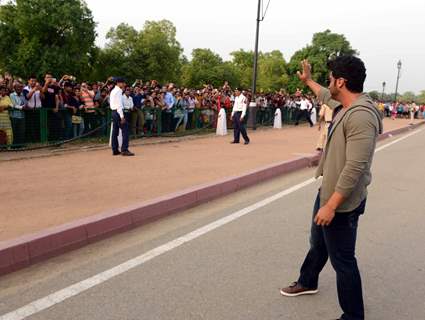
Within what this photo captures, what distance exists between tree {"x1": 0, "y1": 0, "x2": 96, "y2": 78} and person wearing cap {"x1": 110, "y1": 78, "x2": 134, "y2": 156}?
137 feet

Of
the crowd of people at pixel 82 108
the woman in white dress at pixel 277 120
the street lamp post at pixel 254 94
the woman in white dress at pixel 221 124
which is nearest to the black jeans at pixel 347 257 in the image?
the crowd of people at pixel 82 108

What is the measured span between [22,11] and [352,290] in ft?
183

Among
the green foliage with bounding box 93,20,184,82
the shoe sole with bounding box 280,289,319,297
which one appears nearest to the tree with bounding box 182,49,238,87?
the green foliage with bounding box 93,20,184,82

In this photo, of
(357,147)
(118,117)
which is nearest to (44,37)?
(118,117)

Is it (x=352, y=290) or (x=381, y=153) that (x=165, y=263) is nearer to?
(x=352, y=290)

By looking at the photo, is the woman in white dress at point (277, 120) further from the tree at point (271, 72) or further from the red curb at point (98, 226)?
the tree at point (271, 72)

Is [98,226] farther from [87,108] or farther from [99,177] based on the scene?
[87,108]

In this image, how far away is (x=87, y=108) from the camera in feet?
39.6

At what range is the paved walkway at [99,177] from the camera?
5.53 metres

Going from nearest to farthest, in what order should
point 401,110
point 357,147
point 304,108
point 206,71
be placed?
1. point 357,147
2. point 304,108
3. point 401,110
4. point 206,71

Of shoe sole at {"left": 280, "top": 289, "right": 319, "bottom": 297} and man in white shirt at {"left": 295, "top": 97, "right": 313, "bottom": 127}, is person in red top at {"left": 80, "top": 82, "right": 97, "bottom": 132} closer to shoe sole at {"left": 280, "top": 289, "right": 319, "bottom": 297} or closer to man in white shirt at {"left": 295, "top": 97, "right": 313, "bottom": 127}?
shoe sole at {"left": 280, "top": 289, "right": 319, "bottom": 297}

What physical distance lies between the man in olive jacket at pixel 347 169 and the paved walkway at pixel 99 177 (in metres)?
3.17

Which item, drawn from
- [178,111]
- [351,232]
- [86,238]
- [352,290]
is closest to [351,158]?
[351,232]

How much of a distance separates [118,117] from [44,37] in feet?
154
